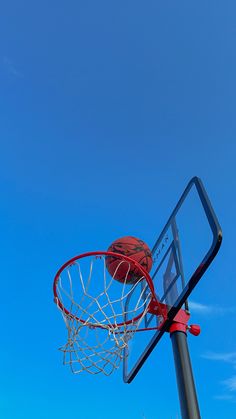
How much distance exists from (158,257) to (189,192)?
886 millimetres

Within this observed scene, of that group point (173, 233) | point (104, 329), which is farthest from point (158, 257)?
point (104, 329)

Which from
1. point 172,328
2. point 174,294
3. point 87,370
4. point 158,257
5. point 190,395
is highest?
point 158,257

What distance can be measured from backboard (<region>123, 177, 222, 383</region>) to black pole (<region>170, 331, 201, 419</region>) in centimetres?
21

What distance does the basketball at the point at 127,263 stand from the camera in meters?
3.92

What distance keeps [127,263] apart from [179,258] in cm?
66

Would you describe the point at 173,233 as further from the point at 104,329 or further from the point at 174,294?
the point at 104,329

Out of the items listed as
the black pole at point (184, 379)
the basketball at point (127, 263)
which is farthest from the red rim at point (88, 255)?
the black pole at point (184, 379)

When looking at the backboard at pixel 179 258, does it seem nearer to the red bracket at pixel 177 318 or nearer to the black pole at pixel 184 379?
the red bracket at pixel 177 318

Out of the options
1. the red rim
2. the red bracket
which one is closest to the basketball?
the red rim

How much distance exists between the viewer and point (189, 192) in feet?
14.5

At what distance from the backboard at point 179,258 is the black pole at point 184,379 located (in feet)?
0.68

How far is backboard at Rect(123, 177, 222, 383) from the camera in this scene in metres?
3.66

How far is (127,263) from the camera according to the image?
3.88 m

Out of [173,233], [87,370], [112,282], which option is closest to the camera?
[87,370]
